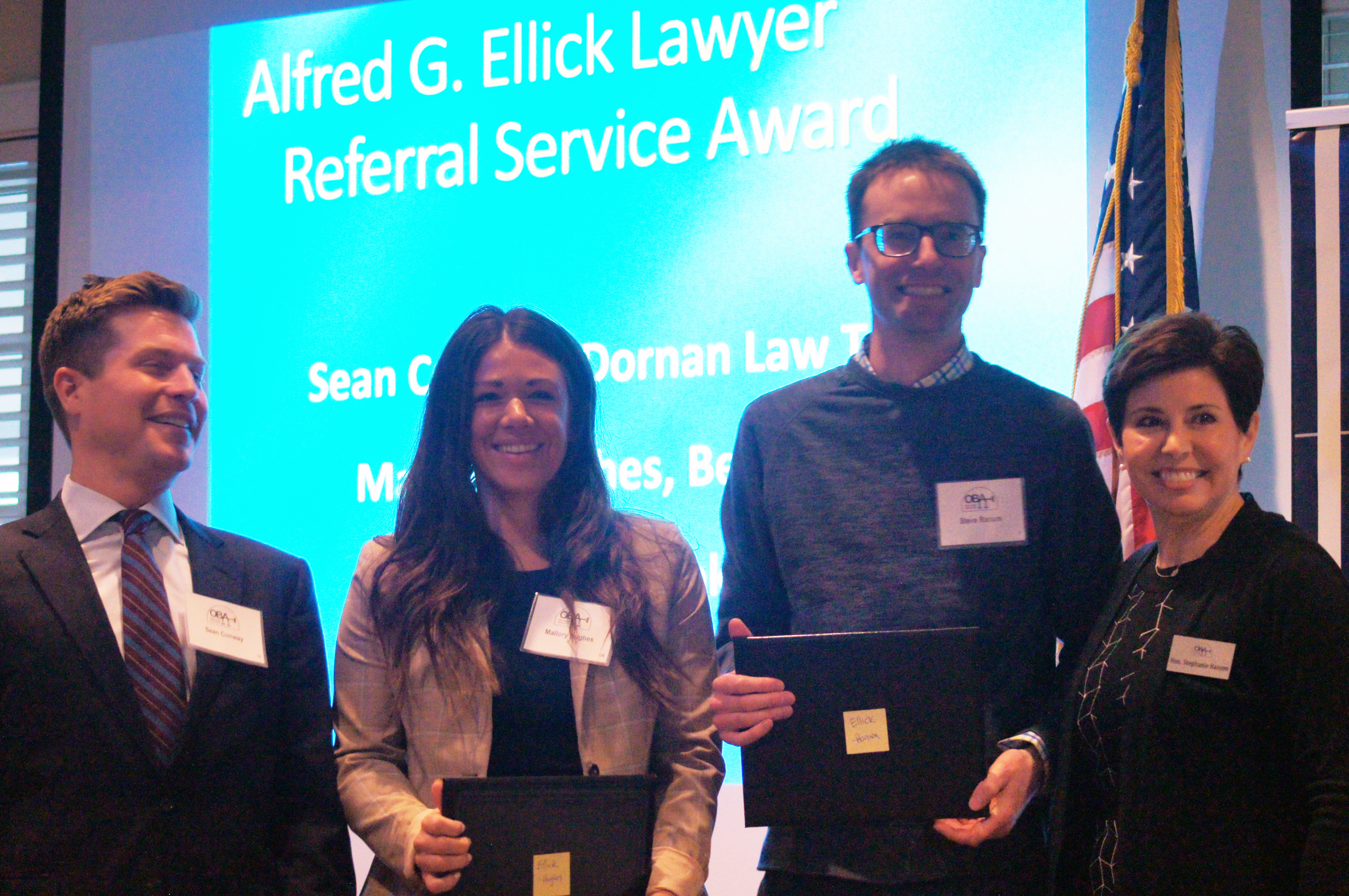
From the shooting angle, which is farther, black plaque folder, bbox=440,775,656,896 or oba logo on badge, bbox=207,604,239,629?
oba logo on badge, bbox=207,604,239,629

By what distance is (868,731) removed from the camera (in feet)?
6.28

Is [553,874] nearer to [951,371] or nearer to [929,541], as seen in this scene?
[929,541]

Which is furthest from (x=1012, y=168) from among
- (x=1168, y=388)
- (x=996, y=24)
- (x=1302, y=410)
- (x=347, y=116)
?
(x=347, y=116)

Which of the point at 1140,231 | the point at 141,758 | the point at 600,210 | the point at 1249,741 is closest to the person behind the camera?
the point at 1249,741

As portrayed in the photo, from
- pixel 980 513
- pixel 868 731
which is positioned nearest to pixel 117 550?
pixel 868 731

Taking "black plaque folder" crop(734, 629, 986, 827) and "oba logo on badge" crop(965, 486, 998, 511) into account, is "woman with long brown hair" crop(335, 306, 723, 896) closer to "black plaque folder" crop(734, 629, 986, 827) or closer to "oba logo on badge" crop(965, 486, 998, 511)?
"black plaque folder" crop(734, 629, 986, 827)

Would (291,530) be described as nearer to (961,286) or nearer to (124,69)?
(124,69)

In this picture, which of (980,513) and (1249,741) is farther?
(980,513)

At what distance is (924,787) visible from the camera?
1900mm

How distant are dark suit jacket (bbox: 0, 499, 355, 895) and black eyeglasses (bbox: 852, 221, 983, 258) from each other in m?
1.43

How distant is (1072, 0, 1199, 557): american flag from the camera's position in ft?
9.72

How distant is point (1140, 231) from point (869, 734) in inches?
70.4

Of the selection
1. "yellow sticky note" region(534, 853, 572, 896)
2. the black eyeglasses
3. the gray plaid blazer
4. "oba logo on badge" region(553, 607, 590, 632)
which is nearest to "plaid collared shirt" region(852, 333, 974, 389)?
the black eyeglasses

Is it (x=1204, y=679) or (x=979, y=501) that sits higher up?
(x=979, y=501)
